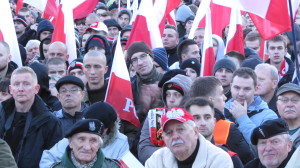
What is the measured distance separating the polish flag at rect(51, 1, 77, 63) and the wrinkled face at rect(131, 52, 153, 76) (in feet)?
8.20

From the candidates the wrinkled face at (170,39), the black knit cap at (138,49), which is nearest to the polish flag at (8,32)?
the black knit cap at (138,49)

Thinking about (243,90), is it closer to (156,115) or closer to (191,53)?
(156,115)

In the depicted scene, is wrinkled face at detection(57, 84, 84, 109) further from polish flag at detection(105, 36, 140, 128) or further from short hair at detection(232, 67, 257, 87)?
short hair at detection(232, 67, 257, 87)

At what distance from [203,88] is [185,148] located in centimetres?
146

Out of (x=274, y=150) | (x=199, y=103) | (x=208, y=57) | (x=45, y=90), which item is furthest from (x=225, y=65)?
(x=274, y=150)

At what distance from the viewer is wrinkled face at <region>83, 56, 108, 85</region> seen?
9.50 meters

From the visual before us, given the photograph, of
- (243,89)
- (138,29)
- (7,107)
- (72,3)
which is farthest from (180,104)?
(72,3)

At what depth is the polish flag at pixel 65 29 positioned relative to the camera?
12.0 meters

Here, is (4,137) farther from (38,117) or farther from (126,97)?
(126,97)

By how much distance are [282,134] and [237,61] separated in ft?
11.7

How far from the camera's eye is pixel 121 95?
9.20m

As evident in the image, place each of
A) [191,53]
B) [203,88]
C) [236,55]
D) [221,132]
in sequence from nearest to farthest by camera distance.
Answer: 1. [221,132]
2. [203,88]
3. [236,55]
4. [191,53]

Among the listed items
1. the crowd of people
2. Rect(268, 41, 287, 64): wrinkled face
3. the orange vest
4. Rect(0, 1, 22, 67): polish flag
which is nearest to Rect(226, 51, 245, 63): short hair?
the crowd of people

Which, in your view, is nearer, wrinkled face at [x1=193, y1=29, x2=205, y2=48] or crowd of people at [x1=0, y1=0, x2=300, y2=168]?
crowd of people at [x1=0, y1=0, x2=300, y2=168]
